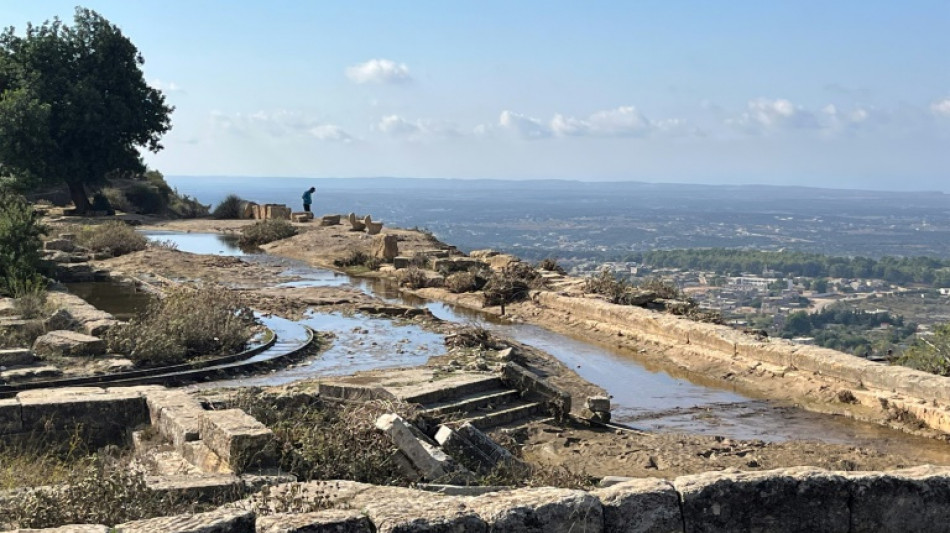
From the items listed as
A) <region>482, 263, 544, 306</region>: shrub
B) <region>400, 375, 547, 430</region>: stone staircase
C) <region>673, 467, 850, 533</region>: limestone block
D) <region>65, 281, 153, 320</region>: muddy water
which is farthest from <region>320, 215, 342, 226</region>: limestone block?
<region>673, 467, 850, 533</region>: limestone block

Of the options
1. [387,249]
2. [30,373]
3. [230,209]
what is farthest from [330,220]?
[30,373]

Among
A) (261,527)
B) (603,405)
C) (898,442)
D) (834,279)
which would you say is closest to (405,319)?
(603,405)

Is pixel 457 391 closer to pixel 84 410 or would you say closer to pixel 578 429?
pixel 578 429

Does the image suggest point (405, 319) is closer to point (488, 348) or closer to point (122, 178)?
point (488, 348)

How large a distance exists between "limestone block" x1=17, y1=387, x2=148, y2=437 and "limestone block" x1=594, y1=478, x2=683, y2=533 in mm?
5158

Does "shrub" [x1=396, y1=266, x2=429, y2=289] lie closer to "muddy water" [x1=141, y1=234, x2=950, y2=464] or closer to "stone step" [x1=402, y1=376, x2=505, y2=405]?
"muddy water" [x1=141, y1=234, x2=950, y2=464]

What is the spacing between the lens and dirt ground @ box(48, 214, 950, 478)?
9508mm

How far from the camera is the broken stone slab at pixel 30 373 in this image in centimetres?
1064

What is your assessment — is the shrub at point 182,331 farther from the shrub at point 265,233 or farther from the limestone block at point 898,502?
the shrub at point 265,233

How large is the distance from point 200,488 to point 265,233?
2657 centimetres

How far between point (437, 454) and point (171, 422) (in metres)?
2.41

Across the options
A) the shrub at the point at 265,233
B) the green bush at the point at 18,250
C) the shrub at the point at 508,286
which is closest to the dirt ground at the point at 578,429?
the shrub at the point at 508,286

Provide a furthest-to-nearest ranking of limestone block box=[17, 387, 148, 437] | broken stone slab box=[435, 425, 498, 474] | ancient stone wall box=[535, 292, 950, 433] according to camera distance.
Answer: ancient stone wall box=[535, 292, 950, 433]
limestone block box=[17, 387, 148, 437]
broken stone slab box=[435, 425, 498, 474]

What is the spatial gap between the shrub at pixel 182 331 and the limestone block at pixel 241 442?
542 cm
